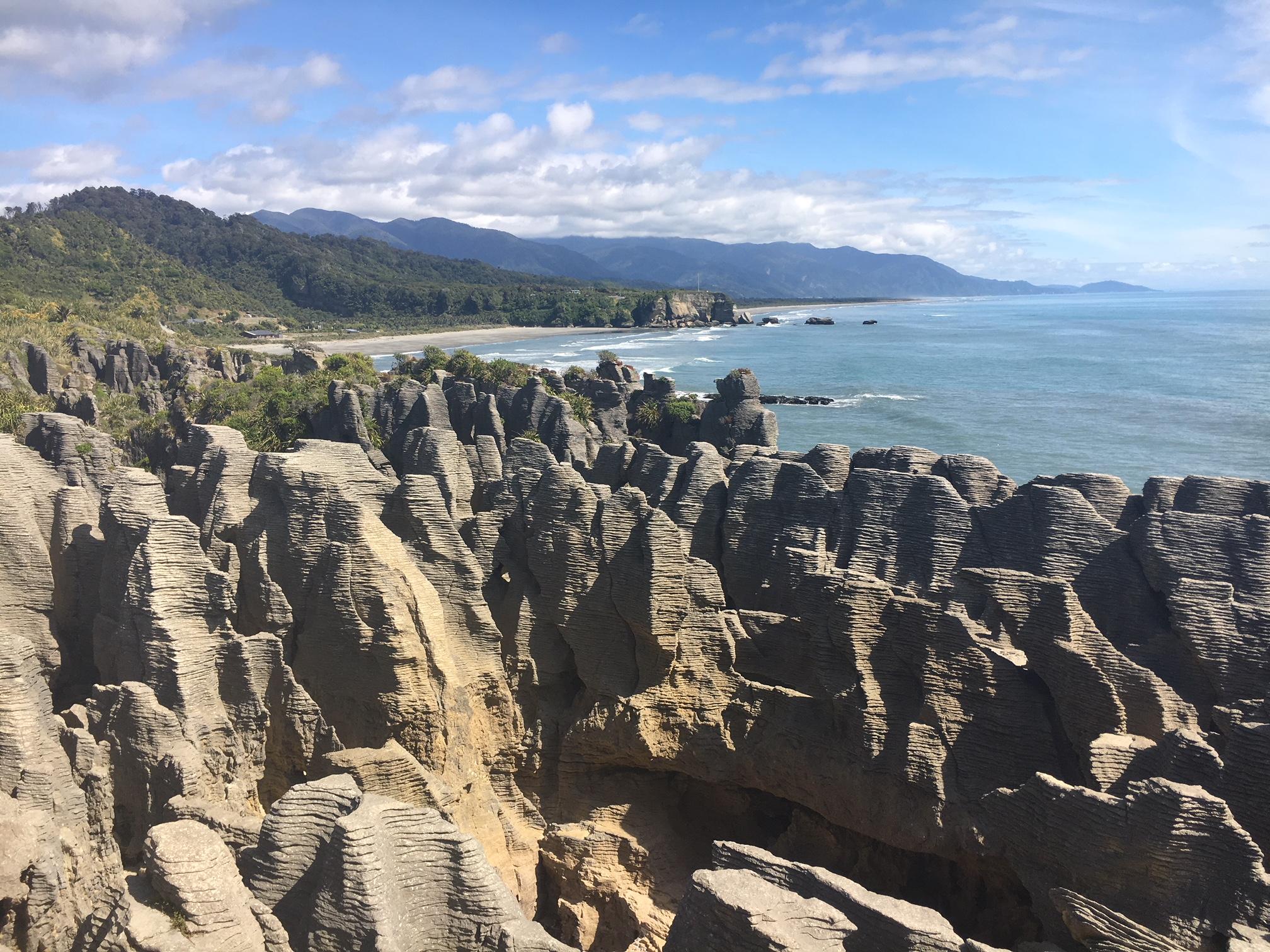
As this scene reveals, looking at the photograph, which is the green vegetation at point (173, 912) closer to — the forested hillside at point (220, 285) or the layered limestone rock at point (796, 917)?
the layered limestone rock at point (796, 917)

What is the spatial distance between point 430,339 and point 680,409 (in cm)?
10097

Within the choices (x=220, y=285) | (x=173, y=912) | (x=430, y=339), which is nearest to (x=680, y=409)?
(x=173, y=912)

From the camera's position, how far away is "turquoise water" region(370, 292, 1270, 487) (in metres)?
59.9

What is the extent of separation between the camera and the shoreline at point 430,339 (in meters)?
111

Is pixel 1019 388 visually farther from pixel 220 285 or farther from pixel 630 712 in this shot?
pixel 220 285

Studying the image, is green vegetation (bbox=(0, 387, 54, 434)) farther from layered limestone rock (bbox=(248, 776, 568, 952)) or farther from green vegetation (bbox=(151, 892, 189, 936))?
green vegetation (bbox=(151, 892, 189, 936))

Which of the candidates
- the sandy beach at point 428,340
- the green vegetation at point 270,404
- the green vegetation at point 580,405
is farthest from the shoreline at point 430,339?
the green vegetation at point 580,405

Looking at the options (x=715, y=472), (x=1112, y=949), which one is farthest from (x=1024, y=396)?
(x=1112, y=949)

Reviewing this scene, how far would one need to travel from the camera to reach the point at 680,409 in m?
44.0

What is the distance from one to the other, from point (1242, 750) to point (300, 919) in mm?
8805

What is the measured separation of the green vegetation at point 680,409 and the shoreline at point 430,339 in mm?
57489

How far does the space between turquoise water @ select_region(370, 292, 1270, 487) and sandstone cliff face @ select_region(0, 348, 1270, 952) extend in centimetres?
4287

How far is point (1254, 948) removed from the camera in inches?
260

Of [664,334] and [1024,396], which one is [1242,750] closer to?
[1024,396]
